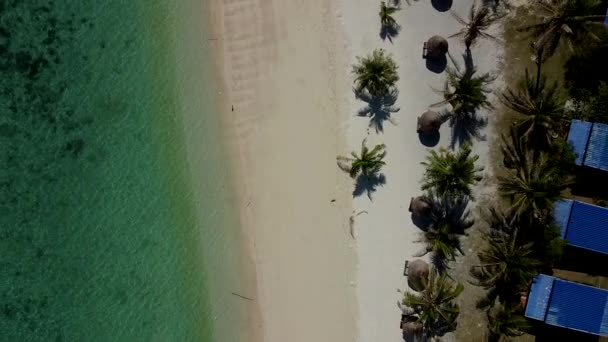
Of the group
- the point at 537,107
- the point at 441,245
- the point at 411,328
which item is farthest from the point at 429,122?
the point at 411,328

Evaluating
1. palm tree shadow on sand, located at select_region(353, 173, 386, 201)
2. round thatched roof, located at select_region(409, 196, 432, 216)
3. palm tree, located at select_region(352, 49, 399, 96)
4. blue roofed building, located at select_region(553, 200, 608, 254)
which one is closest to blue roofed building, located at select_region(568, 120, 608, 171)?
blue roofed building, located at select_region(553, 200, 608, 254)

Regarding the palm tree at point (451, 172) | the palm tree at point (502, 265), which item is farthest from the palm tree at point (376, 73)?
A: the palm tree at point (502, 265)

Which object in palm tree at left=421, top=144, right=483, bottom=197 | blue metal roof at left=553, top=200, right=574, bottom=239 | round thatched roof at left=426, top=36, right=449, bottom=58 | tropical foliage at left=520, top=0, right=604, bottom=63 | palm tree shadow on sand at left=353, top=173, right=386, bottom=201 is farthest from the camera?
palm tree shadow on sand at left=353, top=173, right=386, bottom=201

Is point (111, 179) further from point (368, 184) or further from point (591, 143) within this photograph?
point (591, 143)

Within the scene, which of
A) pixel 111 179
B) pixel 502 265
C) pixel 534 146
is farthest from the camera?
pixel 111 179

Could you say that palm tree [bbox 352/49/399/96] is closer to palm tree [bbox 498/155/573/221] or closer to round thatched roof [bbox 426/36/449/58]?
round thatched roof [bbox 426/36/449/58]

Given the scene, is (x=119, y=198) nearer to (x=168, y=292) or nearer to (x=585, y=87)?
(x=168, y=292)

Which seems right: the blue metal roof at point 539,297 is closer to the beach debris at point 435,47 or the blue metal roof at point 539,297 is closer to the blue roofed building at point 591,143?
the blue roofed building at point 591,143

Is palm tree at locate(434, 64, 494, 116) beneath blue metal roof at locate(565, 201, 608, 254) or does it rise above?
above
